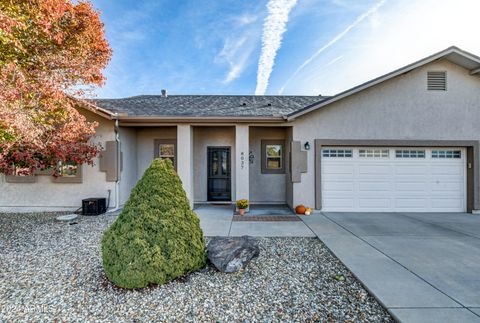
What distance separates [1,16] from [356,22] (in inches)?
458

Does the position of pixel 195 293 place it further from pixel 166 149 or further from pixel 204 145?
pixel 166 149

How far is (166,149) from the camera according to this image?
9.91 meters

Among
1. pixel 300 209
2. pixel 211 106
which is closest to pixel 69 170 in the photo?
pixel 211 106

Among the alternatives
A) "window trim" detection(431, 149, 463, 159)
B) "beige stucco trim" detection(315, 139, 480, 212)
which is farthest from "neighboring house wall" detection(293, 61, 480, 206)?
"window trim" detection(431, 149, 463, 159)

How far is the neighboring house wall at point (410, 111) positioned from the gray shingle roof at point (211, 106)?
1.91 m

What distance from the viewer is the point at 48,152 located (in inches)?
243

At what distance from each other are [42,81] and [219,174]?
6.37m

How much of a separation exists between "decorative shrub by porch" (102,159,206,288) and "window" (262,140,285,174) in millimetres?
6110

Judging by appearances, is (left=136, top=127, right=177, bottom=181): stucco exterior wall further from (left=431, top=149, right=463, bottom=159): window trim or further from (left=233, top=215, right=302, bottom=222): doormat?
(left=431, top=149, right=463, bottom=159): window trim

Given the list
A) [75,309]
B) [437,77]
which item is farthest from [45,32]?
[437,77]

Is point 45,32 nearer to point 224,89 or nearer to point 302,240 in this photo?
point 302,240

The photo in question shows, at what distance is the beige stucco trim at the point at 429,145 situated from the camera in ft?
26.3

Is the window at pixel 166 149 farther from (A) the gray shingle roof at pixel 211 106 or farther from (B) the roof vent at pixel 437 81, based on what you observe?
(B) the roof vent at pixel 437 81

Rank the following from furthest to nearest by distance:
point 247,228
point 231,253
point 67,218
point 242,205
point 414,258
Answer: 1. point 242,205
2. point 67,218
3. point 247,228
4. point 414,258
5. point 231,253
